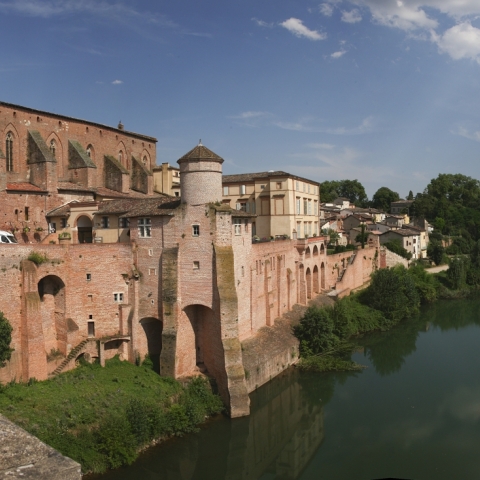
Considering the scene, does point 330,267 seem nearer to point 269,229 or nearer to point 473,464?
point 269,229

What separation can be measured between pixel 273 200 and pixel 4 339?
25635mm

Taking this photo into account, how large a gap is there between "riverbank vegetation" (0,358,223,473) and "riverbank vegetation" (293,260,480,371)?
9803 mm

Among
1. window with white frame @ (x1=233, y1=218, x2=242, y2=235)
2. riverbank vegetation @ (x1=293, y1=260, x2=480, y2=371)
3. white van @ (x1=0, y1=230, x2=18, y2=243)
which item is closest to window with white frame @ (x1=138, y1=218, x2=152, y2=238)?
window with white frame @ (x1=233, y1=218, x2=242, y2=235)

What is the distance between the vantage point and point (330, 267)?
154 feet

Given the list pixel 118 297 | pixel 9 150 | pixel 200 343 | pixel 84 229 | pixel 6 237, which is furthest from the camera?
pixel 9 150

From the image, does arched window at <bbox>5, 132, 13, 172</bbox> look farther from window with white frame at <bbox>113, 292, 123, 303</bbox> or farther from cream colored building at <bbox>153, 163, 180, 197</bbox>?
cream colored building at <bbox>153, 163, 180, 197</bbox>

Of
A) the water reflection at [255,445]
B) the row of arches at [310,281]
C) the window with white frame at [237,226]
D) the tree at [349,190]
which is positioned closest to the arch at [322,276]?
the row of arches at [310,281]

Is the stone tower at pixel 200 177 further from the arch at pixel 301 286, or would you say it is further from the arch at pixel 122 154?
the arch at pixel 122 154

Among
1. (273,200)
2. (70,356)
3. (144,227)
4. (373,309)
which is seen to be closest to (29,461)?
(70,356)

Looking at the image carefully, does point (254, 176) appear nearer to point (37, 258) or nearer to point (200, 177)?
point (200, 177)

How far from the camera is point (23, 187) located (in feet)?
101

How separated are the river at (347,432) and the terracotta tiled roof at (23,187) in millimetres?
17669

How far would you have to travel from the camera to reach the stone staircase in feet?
77.1

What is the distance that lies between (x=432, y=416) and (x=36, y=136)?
29.3 m
